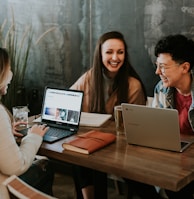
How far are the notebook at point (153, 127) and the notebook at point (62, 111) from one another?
0.40 metres

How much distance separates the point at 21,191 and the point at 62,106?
1096mm

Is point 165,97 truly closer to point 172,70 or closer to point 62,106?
point 172,70

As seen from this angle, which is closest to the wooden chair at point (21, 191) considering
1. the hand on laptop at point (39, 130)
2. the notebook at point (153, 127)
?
the hand on laptop at point (39, 130)

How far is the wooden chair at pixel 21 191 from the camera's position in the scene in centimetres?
145

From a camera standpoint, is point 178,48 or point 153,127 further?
point 178,48

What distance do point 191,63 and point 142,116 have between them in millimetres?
602

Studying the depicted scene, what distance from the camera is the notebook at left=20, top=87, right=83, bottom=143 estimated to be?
2.46m

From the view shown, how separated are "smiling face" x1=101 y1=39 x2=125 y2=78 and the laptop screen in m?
0.54

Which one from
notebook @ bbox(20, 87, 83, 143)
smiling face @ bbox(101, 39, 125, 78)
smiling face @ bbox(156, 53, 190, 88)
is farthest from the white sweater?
smiling face @ bbox(101, 39, 125, 78)

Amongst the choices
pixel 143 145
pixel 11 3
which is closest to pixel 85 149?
pixel 143 145

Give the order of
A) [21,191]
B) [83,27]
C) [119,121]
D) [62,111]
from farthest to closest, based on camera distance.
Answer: [83,27] < [62,111] < [119,121] < [21,191]

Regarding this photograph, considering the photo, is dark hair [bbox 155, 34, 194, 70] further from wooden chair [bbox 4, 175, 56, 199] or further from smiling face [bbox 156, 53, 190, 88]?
wooden chair [bbox 4, 175, 56, 199]

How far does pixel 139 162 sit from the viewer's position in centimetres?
193

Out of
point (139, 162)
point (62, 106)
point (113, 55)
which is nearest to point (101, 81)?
point (113, 55)
